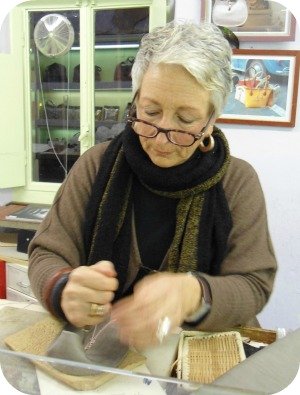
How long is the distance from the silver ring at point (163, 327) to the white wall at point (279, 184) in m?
0.66

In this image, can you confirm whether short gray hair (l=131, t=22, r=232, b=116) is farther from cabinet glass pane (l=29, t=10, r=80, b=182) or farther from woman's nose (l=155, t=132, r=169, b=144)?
cabinet glass pane (l=29, t=10, r=80, b=182)

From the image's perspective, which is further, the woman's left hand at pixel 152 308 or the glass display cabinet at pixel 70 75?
the glass display cabinet at pixel 70 75

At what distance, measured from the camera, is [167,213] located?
29.5 inches

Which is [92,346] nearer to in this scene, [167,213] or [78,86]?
[167,213]

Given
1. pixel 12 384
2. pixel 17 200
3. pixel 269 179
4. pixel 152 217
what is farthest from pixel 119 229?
pixel 17 200

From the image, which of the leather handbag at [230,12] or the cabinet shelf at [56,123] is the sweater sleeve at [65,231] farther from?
the cabinet shelf at [56,123]

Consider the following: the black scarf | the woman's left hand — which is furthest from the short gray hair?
the woman's left hand

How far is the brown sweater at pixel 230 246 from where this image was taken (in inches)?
23.6

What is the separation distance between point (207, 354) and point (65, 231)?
32cm

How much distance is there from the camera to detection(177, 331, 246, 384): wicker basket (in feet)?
1.55

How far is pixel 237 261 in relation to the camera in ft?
2.22

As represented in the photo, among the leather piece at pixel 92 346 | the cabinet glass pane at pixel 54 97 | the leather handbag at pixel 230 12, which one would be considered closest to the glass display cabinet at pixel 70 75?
the cabinet glass pane at pixel 54 97

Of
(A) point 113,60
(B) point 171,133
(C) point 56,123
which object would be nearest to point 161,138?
(B) point 171,133

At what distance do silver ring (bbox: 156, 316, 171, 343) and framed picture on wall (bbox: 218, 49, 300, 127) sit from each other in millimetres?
643
